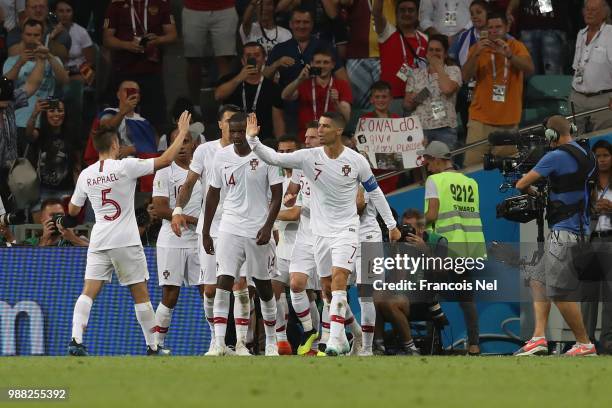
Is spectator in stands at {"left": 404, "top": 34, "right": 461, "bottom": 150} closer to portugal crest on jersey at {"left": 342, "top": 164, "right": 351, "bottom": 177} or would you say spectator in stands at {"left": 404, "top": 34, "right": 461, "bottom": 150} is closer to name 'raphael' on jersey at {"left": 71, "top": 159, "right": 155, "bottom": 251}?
portugal crest on jersey at {"left": 342, "top": 164, "right": 351, "bottom": 177}

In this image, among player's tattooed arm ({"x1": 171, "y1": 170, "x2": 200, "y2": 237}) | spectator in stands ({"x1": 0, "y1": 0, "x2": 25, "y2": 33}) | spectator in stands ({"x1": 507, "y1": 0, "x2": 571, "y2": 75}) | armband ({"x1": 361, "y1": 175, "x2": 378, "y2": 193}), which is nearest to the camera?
armband ({"x1": 361, "y1": 175, "x2": 378, "y2": 193})

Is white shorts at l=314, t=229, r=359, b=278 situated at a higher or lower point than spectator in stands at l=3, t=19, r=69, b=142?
lower

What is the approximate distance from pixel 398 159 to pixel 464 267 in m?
3.02

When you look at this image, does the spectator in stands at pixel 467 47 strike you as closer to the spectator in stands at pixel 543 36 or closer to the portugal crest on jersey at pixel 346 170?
the spectator in stands at pixel 543 36

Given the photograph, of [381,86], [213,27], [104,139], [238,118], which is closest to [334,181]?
[238,118]

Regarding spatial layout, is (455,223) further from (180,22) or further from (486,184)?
(180,22)

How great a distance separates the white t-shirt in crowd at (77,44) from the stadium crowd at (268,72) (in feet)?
0.07

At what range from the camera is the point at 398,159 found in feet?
63.8

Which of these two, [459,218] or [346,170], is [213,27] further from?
[346,170]

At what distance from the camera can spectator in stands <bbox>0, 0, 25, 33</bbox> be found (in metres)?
21.5

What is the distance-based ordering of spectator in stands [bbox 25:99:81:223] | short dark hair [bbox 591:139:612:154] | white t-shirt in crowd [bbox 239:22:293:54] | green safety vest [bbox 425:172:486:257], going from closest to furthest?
short dark hair [bbox 591:139:612:154] < green safety vest [bbox 425:172:486:257] < spectator in stands [bbox 25:99:81:223] < white t-shirt in crowd [bbox 239:22:293:54]

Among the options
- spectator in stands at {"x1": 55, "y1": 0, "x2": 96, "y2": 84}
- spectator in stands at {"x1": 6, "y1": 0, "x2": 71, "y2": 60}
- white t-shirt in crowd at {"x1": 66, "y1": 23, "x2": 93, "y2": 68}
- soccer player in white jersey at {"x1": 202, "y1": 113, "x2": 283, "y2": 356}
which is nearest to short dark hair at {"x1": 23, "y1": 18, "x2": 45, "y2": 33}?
spectator in stands at {"x1": 6, "y1": 0, "x2": 71, "y2": 60}

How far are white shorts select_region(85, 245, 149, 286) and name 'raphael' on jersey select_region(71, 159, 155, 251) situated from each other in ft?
0.22

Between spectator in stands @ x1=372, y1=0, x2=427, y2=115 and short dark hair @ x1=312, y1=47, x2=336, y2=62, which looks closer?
short dark hair @ x1=312, y1=47, x2=336, y2=62
